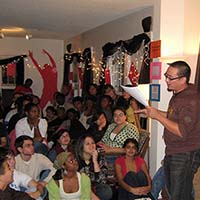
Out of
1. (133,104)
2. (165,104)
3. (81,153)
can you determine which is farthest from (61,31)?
(81,153)

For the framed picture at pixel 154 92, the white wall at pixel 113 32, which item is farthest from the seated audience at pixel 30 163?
the white wall at pixel 113 32

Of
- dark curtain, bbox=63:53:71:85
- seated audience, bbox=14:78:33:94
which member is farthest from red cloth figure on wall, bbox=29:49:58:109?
dark curtain, bbox=63:53:71:85

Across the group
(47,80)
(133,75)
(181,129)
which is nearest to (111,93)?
(133,75)

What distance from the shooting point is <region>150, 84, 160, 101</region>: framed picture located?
13.9 ft

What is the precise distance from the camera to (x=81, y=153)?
3475 millimetres

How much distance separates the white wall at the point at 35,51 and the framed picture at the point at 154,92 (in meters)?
5.39

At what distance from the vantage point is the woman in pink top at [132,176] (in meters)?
3.48

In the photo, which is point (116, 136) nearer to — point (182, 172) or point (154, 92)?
point (154, 92)

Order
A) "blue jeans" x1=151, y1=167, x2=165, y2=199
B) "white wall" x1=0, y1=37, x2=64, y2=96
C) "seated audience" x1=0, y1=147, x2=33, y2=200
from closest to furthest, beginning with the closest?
1. "seated audience" x1=0, y1=147, x2=33, y2=200
2. "blue jeans" x1=151, y1=167, x2=165, y2=199
3. "white wall" x1=0, y1=37, x2=64, y2=96

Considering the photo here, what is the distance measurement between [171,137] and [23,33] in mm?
6401

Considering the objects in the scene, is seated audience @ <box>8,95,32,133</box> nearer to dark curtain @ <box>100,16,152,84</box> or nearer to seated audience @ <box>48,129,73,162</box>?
seated audience @ <box>48,129,73,162</box>

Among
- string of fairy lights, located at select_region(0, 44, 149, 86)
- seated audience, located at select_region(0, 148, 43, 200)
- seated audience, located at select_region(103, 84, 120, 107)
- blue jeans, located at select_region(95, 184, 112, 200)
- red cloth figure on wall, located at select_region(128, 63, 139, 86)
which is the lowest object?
blue jeans, located at select_region(95, 184, 112, 200)

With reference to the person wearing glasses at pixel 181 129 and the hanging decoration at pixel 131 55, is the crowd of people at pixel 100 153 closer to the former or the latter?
the person wearing glasses at pixel 181 129

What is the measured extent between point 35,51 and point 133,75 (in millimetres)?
4606
